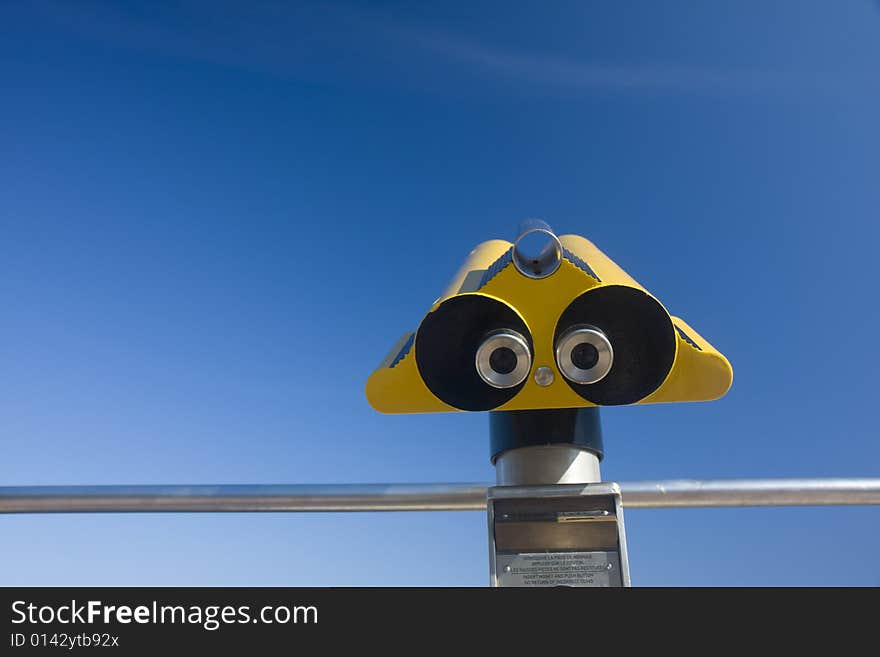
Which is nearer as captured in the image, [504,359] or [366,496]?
[504,359]

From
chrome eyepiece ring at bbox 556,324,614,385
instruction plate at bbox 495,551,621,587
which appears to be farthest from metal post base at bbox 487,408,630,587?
chrome eyepiece ring at bbox 556,324,614,385

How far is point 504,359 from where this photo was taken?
923mm

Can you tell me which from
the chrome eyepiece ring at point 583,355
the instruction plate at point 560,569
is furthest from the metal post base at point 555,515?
the chrome eyepiece ring at point 583,355

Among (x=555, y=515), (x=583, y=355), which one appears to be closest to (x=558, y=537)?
(x=555, y=515)

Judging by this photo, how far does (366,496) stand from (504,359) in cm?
31

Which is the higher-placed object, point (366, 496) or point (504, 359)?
point (504, 359)

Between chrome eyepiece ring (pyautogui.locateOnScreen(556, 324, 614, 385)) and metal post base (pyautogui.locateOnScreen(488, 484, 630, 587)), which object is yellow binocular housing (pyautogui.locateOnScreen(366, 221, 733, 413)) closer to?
chrome eyepiece ring (pyautogui.locateOnScreen(556, 324, 614, 385))

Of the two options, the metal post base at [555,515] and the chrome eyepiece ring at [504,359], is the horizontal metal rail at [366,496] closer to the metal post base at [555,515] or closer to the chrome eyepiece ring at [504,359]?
the metal post base at [555,515]

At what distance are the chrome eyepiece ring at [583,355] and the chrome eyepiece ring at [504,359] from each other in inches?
1.8

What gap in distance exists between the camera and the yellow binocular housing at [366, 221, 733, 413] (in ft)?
2.97

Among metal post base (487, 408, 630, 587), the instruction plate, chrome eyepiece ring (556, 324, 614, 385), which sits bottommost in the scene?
the instruction plate

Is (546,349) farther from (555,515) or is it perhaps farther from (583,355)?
(555,515)
